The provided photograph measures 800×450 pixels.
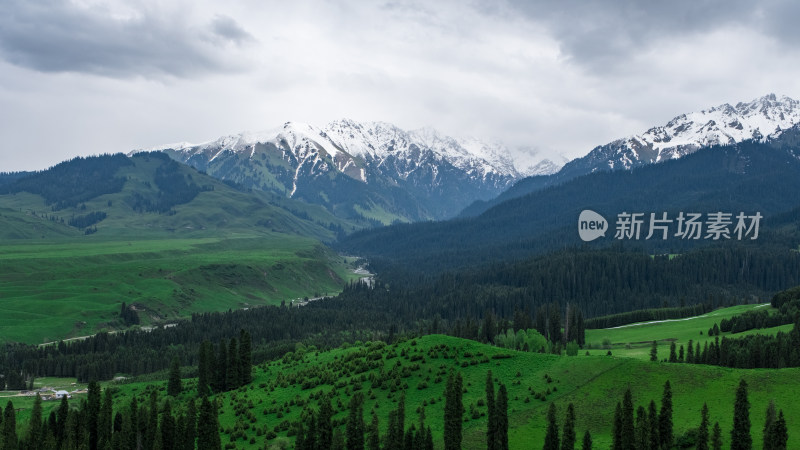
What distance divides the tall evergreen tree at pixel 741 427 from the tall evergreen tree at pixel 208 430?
7022 centimetres

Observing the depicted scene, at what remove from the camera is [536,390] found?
99.4 m

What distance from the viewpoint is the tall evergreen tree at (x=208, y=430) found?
9194 cm

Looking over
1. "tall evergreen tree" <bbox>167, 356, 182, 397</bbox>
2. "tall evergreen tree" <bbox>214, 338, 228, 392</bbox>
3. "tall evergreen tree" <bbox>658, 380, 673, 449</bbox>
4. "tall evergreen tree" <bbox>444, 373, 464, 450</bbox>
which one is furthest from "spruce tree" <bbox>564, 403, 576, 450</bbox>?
"tall evergreen tree" <bbox>167, 356, 182, 397</bbox>

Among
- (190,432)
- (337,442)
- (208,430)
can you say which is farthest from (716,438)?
(190,432)

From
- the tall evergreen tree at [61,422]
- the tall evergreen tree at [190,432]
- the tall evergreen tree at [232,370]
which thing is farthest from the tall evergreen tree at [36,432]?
the tall evergreen tree at [232,370]

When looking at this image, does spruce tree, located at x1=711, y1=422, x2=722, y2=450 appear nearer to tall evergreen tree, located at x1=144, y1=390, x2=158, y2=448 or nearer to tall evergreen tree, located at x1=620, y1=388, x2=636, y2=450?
tall evergreen tree, located at x1=620, y1=388, x2=636, y2=450

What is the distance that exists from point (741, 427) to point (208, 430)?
73215 millimetres

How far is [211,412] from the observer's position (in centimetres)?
9425

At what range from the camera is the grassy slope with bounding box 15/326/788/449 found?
289 ft

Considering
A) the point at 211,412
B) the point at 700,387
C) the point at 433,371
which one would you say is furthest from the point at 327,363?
the point at 700,387

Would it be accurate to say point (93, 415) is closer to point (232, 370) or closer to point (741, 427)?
point (232, 370)

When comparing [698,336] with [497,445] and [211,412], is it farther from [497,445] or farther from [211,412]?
[211,412]

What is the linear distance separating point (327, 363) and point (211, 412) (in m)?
38.1

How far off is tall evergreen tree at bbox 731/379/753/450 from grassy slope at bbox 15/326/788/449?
4.03 meters
